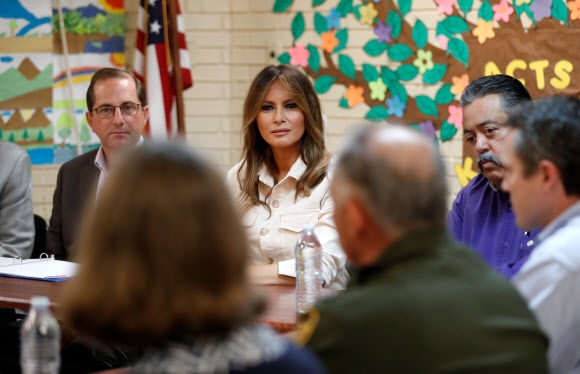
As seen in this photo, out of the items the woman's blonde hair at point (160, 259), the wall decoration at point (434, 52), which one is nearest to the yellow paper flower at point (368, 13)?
the wall decoration at point (434, 52)

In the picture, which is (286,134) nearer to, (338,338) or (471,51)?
(471,51)

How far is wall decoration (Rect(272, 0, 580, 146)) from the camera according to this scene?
3.96 metres

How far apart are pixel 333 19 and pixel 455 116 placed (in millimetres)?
828

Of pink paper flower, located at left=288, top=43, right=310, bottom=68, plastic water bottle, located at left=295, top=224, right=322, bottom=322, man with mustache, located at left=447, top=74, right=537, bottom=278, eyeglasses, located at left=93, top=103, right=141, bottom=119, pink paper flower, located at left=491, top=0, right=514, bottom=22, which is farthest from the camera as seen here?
pink paper flower, located at left=288, top=43, right=310, bottom=68

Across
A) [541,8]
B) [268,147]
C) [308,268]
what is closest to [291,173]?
[268,147]

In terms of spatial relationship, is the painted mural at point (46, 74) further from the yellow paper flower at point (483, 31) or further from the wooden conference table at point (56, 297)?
the yellow paper flower at point (483, 31)

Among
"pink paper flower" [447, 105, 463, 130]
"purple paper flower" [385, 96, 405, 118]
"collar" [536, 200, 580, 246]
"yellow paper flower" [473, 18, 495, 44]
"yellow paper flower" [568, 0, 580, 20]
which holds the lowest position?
"collar" [536, 200, 580, 246]

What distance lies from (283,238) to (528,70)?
1673 mm

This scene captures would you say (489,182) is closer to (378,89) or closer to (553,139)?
(553,139)

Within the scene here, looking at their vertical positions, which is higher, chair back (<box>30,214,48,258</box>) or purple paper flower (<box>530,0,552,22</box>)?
purple paper flower (<box>530,0,552,22</box>)

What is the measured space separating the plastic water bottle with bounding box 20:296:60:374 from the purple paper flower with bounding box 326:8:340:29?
291 cm

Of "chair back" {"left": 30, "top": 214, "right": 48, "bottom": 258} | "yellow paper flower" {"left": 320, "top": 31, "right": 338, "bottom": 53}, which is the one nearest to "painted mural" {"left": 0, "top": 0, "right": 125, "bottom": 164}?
"chair back" {"left": 30, "top": 214, "right": 48, "bottom": 258}

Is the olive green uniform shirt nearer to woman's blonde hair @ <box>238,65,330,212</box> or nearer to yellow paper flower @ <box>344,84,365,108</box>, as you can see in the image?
woman's blonde hair @ <box>238,65,330,212</box>

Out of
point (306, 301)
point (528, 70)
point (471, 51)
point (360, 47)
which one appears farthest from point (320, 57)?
point (306, 301)
